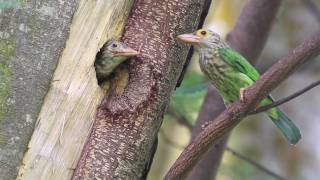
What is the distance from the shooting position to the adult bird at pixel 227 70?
12.9 feet

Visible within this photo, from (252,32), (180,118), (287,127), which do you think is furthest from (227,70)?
(180,118)

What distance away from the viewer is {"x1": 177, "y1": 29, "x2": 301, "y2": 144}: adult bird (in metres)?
3.94

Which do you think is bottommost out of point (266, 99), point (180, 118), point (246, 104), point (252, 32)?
point (180, 118)

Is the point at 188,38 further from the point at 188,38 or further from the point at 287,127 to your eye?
the point at 287,127

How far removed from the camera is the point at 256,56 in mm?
5074

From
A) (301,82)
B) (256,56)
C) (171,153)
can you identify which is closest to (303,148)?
(301,82)

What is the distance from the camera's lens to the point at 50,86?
3215 millimetres

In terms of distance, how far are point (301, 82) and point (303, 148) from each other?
83 cm

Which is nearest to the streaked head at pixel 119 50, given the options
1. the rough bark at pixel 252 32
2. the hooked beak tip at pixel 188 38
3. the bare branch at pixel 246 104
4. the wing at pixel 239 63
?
the hooked beak tip at pixel 188 38

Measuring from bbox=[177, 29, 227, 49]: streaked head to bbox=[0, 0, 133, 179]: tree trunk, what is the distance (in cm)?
45

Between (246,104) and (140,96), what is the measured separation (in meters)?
0.70

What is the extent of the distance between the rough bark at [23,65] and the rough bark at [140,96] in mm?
292

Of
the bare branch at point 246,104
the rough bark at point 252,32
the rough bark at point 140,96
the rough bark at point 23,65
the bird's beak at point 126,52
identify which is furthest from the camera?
the rough bark at point 252,32

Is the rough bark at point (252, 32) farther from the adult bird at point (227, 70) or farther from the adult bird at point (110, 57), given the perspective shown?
the adult bird at point (110, 57)
